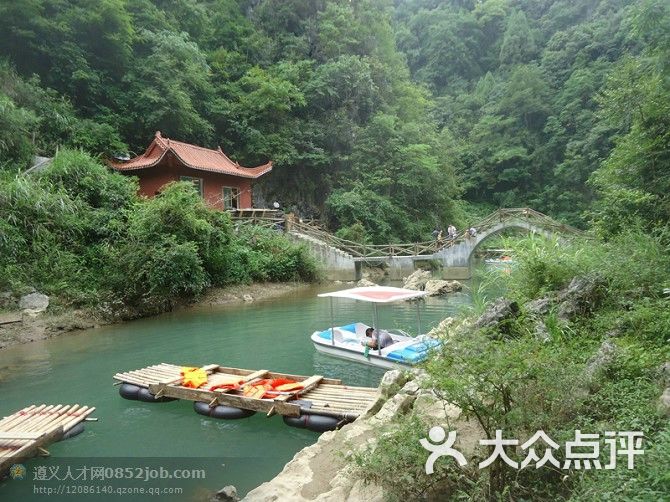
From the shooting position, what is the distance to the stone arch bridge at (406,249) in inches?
952

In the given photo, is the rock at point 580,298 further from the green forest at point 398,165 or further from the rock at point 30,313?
the rock at point 30,313

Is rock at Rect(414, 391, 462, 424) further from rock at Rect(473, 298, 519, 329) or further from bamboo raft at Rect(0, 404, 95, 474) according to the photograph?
bamboo raft at Rect(0, 404, 95, 474)

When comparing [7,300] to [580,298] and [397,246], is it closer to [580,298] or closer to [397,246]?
[580,298]

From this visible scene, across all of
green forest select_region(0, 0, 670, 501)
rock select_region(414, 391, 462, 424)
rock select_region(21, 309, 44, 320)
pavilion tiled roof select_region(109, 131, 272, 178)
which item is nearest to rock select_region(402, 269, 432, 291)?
green forest select_region(0, 0, 670, 501)

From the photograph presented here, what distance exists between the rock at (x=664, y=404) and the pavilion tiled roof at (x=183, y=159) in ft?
70.5

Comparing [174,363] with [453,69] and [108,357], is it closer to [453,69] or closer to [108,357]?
[108,357]

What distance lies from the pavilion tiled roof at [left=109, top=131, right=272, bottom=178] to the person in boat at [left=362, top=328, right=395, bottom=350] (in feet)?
51.6

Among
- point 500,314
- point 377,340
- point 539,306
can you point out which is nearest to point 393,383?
point 500,314

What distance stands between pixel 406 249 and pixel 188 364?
1900 cm

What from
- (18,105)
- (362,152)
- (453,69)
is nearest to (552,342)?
(18,105)

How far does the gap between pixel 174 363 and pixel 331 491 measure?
7075mm

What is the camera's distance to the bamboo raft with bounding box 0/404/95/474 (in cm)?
571

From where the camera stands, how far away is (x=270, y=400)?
7035 millimetres

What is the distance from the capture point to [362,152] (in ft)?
102
